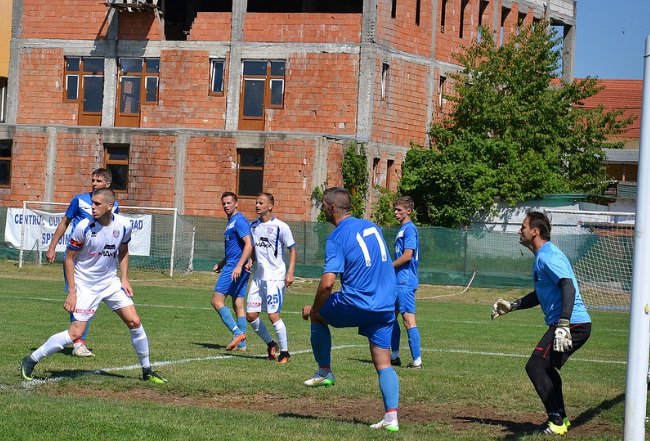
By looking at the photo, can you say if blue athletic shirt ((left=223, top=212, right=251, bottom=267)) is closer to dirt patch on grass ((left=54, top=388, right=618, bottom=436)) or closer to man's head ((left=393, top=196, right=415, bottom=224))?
man's head ((left=393, top=196, right=415, bottom=224))

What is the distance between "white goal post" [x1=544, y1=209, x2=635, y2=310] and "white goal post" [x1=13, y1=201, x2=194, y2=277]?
1270 cm

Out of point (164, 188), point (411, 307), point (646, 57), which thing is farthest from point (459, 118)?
point (646, 57)

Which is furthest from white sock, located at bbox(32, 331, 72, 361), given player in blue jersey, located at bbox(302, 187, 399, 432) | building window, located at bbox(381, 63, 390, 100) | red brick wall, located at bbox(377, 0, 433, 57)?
building window, located at bbox(381, 63, 390, 100)

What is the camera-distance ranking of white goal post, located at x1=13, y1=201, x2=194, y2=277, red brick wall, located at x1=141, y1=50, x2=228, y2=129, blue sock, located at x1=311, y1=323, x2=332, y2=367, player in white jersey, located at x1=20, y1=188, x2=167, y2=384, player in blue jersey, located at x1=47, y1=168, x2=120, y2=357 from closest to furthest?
blue sock, located at x1=311, y1=323, x2=332, y2=367
player in white jersey, located at x1=20, y1=188, x2=167, y2=384
player in blue jersey, located at x1=47, y1=168, x2=120, y2=357
white goal post, located at x1=13, y1=201, x2=194, y2=277
red brick wall, located at x1=141, y1=50, x2=228, y2=129

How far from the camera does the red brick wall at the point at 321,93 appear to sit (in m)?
44.9

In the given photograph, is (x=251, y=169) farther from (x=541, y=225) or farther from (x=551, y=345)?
(x=551, y=345)

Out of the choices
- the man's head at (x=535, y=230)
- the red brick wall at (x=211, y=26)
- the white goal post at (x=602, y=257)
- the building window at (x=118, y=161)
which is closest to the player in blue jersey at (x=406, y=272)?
the man's head at (x=535, y=230)

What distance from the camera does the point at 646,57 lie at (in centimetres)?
809

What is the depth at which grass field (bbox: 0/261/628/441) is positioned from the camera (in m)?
9.04

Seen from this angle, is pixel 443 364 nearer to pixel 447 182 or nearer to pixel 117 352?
pixel 117 352

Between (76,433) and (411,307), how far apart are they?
7115 millimetres

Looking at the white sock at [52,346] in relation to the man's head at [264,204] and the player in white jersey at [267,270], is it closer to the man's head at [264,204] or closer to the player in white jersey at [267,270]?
the player in white jersey at [267,270]

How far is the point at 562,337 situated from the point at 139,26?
40706mm

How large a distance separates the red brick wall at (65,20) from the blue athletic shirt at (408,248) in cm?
3556
